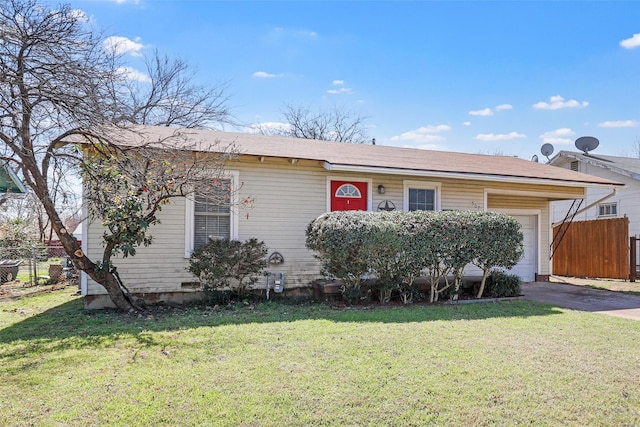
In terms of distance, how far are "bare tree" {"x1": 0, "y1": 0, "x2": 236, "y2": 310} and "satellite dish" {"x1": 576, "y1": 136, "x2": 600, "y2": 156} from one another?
15.5 m

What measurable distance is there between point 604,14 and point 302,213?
32.6 ft

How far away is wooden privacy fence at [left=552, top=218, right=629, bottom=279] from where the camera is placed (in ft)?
42.0

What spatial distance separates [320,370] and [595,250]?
43.5 feet

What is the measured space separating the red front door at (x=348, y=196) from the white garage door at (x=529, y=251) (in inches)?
232

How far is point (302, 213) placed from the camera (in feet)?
29.0

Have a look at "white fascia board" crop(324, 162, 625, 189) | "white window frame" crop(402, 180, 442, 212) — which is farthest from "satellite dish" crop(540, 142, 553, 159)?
"white window frame" crop(402, 180, 442, 212)

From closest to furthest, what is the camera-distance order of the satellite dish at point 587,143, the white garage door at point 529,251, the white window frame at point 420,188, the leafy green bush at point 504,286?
the leafy green bush at point 504,286, the white window frame at point 420,188, the white garage door at point 529,251, the satellite dish at point 587,143

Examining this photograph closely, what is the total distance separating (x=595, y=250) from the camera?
13.5 metres

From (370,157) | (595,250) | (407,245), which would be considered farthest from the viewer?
(595,250)

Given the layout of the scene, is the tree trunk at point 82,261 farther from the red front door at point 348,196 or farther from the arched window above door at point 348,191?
the arched window above door at point 348,191

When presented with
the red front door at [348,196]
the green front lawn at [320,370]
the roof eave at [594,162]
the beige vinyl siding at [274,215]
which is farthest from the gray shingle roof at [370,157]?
the roof eave at [594,162]

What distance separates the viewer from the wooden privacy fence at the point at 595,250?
12.8 m

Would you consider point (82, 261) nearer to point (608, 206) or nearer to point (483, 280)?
point (483, 280)

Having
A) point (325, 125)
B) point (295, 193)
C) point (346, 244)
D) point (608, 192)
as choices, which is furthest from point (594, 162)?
point (325, 125)
